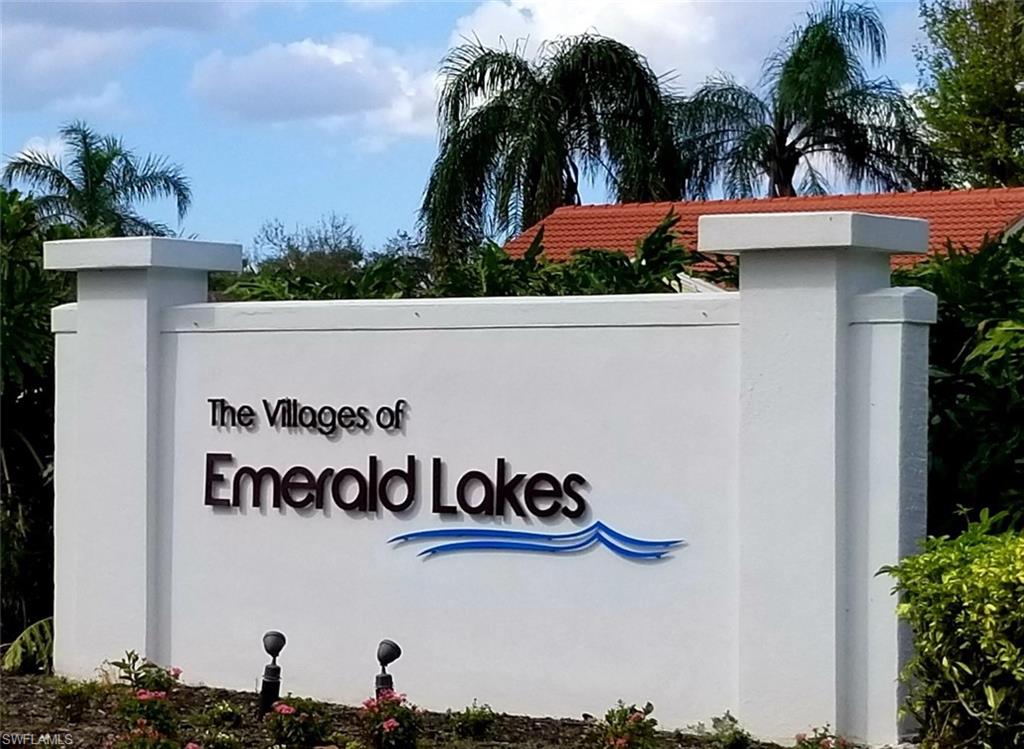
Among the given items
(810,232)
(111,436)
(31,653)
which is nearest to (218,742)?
(111,436)

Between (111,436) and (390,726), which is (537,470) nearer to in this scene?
(390,726)

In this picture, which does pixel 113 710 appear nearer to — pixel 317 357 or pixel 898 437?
pixel 317 357

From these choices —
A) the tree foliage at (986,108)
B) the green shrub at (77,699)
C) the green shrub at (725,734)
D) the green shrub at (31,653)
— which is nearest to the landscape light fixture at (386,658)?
the green shrub at (725,734)

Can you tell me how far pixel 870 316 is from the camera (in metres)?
7.13

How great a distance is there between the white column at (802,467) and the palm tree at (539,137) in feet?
66.1

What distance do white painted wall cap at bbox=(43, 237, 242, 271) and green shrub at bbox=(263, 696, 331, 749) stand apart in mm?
2844

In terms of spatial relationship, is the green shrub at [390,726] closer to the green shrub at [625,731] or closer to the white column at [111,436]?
the green shrub at [625,731]

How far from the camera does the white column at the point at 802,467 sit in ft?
23.3

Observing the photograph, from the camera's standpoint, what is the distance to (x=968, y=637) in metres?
6.39

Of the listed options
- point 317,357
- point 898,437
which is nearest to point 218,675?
point 317,357

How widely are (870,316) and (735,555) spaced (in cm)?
127

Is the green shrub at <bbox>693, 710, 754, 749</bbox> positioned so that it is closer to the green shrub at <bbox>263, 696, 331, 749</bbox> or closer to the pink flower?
the pink flower

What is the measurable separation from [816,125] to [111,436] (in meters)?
23.5

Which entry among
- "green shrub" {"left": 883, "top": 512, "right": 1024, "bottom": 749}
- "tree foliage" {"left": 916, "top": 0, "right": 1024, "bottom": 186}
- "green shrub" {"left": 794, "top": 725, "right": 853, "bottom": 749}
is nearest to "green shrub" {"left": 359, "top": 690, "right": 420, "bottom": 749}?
"green shrub" {"left": 794, "top": 725, "right": 853, "bottom": 749}
